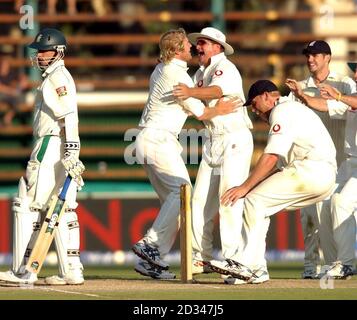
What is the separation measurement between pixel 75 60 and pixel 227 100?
32.9 ft

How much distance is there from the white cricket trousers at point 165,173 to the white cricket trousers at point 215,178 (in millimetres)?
194

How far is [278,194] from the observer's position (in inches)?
465

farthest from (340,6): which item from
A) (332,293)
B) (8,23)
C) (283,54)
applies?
(332,293)

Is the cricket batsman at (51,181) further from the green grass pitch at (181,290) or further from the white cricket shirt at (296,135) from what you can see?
the white cricket shirt at (296,135)

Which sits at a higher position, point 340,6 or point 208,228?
point 340,6

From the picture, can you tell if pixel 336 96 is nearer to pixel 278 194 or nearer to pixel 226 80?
pixel 226 80

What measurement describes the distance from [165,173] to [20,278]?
1797 mm

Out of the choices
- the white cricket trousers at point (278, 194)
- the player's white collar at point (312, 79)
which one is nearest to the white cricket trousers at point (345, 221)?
the white cricket trousers at point (278, 194)

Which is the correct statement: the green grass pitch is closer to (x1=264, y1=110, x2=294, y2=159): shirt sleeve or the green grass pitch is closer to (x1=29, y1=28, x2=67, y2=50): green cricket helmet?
(x1=264, y1=110, x2=294, y2=159): shirt sleeve

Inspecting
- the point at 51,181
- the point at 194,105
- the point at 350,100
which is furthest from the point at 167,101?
the point at 350,100

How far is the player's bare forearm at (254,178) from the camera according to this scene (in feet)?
37.7

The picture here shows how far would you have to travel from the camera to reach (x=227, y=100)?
41.0 ft
